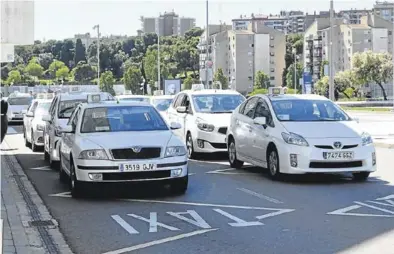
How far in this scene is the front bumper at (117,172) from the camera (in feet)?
35.0

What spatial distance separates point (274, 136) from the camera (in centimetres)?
1302

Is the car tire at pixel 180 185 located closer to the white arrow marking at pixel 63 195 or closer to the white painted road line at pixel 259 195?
the white painted road line at pixel 259 195

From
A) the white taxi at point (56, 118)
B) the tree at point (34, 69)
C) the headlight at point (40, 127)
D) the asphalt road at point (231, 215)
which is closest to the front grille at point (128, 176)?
the asphalt road at point (231, 215)

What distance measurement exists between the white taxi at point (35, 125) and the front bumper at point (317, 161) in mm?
9245

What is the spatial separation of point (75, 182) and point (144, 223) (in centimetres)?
240

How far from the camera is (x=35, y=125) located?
67.4 ft

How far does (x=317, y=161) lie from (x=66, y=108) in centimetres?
731

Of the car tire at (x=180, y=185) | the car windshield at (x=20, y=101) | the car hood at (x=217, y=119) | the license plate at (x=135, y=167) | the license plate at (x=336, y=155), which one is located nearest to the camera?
the license plate at (x=135, y=167)

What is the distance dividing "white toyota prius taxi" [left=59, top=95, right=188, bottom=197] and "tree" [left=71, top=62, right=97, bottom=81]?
4123 inches

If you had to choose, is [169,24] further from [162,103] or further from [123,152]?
[123,152]

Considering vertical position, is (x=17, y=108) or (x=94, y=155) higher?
(x=17, y=108)

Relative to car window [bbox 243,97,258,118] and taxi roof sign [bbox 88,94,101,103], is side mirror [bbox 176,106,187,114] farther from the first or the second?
taxi roof sign [bbox 88,94,101,103]

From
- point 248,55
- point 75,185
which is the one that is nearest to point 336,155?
point 75,185

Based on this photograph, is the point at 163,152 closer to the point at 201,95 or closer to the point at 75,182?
the point at 75,182
